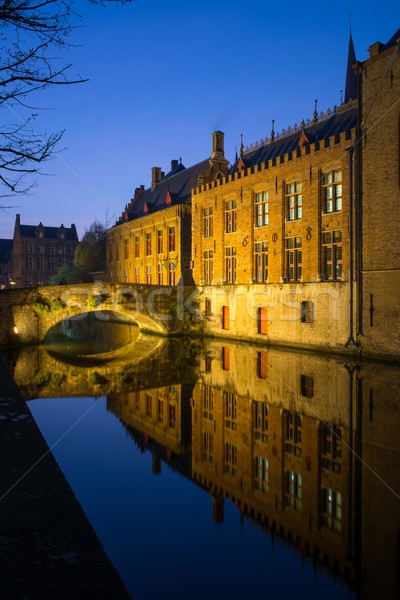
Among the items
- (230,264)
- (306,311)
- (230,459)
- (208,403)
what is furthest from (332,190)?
(230,459)

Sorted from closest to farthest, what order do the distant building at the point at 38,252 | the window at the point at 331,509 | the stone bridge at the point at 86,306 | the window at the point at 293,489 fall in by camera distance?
the window at the point at 331,509 < the window at the point at 293,489 < the stone bridge at the point at 86,306 < the distant building at the point at 38,252

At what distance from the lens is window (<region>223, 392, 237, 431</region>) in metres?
8.89

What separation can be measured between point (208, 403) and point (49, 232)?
6620 centimetres

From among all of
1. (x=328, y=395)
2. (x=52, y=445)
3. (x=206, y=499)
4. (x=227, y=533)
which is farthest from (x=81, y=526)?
(x=328, y=395)

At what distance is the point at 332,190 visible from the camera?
18.9 m

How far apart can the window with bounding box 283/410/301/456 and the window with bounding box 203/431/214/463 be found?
1.27 metres

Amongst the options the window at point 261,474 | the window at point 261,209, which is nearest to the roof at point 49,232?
the window at point 261,209

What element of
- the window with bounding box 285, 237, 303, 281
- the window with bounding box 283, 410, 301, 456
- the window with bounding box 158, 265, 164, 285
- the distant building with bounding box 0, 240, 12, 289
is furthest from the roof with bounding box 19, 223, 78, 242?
the window with bounding box 283, 410, 301, 456

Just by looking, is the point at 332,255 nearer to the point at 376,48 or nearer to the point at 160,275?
the point at 376,48

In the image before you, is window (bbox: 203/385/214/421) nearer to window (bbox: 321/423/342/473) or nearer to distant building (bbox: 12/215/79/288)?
window (bbox: 321/423/342/473)

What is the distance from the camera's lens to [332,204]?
744 inches

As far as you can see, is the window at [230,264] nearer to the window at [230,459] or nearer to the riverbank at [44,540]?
the window at [230,459]

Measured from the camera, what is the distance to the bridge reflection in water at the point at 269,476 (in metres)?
4.19

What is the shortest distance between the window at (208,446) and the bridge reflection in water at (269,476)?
1.3 inches
